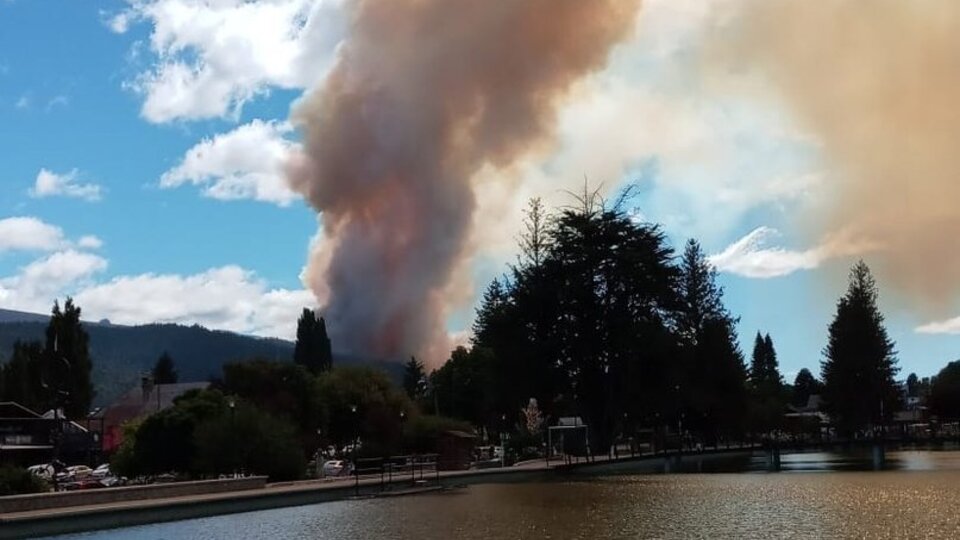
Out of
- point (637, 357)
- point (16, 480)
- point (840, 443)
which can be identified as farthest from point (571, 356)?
point (16, 480)

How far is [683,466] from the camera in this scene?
5453cm

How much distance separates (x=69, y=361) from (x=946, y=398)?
339 feet

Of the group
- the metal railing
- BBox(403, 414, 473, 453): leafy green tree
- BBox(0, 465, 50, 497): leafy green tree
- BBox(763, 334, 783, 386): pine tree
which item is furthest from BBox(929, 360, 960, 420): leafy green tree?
BBox(0, 465, 50, 497): leafy green tree

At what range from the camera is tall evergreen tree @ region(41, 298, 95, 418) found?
85.7 m

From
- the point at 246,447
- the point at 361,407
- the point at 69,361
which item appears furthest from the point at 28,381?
the point at 246,447

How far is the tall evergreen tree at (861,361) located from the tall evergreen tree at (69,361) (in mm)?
68268

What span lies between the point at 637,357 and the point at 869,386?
4012 cm

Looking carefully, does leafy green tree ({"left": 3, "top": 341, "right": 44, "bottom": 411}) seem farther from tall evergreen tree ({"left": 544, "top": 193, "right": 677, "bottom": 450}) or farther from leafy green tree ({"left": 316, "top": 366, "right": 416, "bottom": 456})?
tall evergreen tree ({"left": 544, "top": 193, "right": 677, "bottom": 450})

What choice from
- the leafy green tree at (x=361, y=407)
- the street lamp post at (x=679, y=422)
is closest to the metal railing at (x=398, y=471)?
the leafy green tree at (x=361, y=407)

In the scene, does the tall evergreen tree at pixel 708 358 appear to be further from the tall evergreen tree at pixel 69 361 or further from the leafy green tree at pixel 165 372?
the leafy green tree at pixel 165 372

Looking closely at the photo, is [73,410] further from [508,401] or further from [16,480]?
[16,480]

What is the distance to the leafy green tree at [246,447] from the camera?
38312 millimetres

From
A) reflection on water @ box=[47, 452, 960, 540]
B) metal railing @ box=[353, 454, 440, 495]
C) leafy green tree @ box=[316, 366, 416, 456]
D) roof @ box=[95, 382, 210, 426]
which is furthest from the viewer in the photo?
roof @ box=[95, 382, 210, 426]

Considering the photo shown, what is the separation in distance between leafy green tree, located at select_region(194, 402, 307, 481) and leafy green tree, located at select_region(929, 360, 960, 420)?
108 metres
